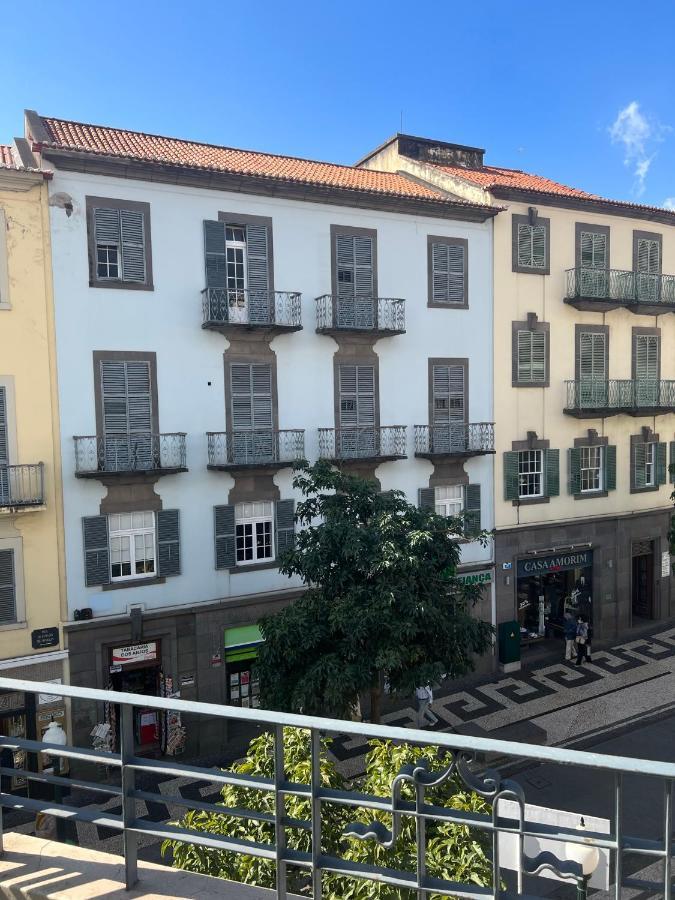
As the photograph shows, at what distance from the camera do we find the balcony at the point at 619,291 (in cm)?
2369

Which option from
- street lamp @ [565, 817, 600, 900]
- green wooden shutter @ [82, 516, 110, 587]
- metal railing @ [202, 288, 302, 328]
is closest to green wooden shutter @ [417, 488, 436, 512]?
metal railing @ [202, 288, 302, 328]

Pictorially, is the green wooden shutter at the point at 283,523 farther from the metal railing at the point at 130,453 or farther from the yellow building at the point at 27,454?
the yellow building at the point at 27,454

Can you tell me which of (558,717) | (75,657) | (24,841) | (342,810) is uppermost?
(24,841)

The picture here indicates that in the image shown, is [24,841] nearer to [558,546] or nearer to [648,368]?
[558,546]

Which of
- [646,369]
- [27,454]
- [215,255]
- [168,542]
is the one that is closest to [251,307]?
[215,255]

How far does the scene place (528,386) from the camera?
23.3 m

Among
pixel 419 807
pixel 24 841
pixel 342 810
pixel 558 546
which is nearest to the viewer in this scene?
pixel 419 807

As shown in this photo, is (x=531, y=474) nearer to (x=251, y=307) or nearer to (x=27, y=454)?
(x=251, y=307)

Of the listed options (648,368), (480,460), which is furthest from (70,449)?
(648,368)

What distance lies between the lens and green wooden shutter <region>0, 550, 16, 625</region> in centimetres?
1603

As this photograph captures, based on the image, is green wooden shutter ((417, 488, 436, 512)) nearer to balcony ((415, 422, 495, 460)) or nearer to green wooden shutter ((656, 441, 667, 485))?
balcony ((415, 422, 495, 460))

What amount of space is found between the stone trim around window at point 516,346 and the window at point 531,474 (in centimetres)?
242

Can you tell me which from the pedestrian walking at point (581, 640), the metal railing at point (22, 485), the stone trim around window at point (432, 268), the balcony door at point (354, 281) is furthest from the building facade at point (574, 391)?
the metal railing at point (22, 485)

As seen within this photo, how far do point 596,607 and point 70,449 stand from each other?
19805mm
